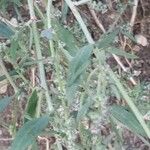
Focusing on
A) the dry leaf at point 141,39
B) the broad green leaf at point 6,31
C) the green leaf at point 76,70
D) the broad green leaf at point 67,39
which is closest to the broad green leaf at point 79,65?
the green leaf at point 76,70

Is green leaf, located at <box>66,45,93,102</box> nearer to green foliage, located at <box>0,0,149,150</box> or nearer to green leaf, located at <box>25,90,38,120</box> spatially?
green foliage, located at <box>0,0,149,150</box>

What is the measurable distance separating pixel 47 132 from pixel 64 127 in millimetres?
57

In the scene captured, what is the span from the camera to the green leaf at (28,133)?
0.74 meters

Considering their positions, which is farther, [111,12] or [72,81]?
[111,12]

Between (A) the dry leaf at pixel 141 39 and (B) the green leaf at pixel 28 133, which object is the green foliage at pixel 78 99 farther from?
(A) the dry leaf at pixel 141 39

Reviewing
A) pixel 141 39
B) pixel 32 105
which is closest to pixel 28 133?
pixel 32 105

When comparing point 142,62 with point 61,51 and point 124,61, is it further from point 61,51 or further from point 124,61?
point 61,51

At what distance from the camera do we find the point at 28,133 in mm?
765

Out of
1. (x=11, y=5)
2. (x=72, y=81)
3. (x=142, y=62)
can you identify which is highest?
(x=11, y=5)

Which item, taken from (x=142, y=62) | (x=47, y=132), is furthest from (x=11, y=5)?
(x=47, y=132)

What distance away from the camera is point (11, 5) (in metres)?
1.30

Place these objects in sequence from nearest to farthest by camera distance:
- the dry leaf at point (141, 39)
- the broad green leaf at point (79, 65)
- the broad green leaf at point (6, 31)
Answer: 1. the broad green leaf at point (79, 65)
2. the broad green leaf at point (6, 31)
3. the dry leaf at point (141, 39)

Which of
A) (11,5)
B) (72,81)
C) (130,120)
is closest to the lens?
(72,81)

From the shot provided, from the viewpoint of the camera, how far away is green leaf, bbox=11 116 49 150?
2.44ft
